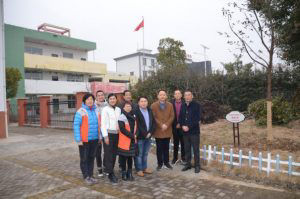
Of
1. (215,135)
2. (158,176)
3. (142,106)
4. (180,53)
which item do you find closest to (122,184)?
(158,176)

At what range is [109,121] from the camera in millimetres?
5082

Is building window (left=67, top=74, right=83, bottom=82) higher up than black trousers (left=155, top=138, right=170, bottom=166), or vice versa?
building window (left=67, top=74, right=83, bottom=82)

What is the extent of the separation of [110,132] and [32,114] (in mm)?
15400

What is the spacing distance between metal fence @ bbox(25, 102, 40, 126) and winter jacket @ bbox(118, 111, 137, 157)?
47.6ft

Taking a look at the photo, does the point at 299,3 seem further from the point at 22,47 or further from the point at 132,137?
the point at 22,47

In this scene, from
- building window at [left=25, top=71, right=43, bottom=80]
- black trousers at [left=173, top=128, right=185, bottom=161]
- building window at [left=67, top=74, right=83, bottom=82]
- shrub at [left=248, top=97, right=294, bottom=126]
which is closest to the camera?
black trousers at [left=173, top=128, right=185, bottom=161]

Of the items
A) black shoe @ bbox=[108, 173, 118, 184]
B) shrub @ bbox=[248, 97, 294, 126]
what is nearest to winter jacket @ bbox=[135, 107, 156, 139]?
black shoe @ bbox=[108, 173, 118, 184]

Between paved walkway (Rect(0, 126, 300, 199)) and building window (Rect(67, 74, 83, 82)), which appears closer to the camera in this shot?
paved walkway (Rect(0, 126, 300, 199))

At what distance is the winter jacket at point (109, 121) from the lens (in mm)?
5048

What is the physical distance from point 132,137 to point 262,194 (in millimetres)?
2458

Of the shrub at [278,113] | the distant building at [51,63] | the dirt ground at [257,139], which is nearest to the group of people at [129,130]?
the dirt ground at [257,139]

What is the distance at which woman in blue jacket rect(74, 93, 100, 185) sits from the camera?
503cm

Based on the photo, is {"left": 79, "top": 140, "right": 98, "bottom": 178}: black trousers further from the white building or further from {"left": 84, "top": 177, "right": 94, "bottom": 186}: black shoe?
the white building

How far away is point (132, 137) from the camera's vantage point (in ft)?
16.8
